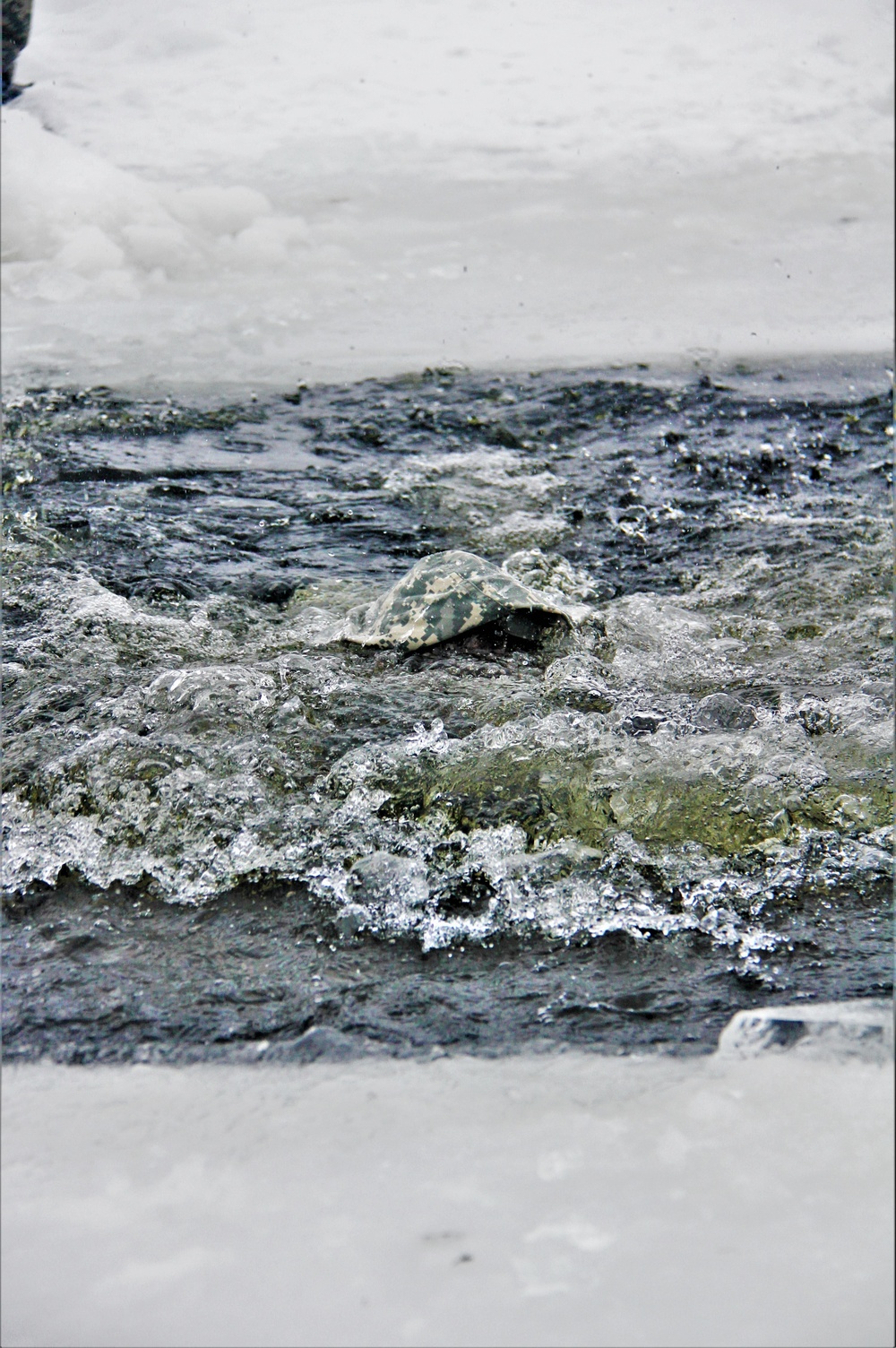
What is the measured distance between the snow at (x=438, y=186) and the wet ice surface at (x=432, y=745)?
971 mm

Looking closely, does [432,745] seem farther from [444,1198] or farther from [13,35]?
[13,35]

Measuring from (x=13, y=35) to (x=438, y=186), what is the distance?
2557 mm

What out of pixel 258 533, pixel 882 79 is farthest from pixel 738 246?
pixel 258 533

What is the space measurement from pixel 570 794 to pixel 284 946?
60cm

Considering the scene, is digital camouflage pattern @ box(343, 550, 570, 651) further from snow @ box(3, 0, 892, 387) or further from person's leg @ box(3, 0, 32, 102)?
person's leg @ box(3, 0, 32, 102)

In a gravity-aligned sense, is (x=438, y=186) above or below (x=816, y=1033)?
above

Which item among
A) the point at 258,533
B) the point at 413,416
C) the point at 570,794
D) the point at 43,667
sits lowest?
the point at 570,794

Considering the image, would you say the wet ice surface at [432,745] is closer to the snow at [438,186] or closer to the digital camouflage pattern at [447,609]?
the digital camouflage pattern at [447,609]

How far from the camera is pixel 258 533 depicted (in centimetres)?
324

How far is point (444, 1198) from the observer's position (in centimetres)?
123

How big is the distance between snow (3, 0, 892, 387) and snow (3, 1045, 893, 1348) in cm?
332

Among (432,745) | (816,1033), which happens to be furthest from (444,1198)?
(432,745)

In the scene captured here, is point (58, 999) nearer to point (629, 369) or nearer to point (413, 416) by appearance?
point (413, 416)

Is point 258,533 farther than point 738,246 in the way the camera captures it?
No
